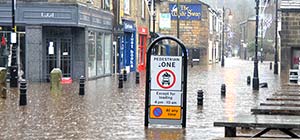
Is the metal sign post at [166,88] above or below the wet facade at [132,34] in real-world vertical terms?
below

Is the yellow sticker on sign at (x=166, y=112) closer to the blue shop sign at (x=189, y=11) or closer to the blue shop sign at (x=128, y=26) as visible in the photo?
the blue shop sign at (x=128, y=26)

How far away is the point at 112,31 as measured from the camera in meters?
40.9

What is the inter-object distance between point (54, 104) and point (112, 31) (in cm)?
2216

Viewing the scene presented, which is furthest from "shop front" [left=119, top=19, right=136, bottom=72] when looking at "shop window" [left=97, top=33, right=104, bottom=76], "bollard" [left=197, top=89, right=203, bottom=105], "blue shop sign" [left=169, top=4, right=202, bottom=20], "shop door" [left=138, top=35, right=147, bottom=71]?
"bollard" [left=197, top=89, right=203, bottom=105]

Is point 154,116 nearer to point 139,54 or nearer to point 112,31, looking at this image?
point 112,31

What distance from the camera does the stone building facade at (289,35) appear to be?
44.9 metres

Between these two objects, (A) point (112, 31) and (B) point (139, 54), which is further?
(B) point (139, 54)

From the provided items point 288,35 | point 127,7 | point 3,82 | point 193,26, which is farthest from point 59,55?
point 193,26

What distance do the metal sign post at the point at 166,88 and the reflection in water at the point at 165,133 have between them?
0.29 metres

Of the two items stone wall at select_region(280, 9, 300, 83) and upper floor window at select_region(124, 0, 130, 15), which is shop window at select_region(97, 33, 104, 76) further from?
stone wall at select_region(280, 9, 300, 83)

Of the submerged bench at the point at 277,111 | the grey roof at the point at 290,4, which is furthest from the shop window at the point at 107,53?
the submerged bench at the point at 277,111

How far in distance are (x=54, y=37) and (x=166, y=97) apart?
792 inches

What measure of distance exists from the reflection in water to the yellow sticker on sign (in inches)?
11.5

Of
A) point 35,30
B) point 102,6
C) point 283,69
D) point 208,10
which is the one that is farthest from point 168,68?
point 208,10
